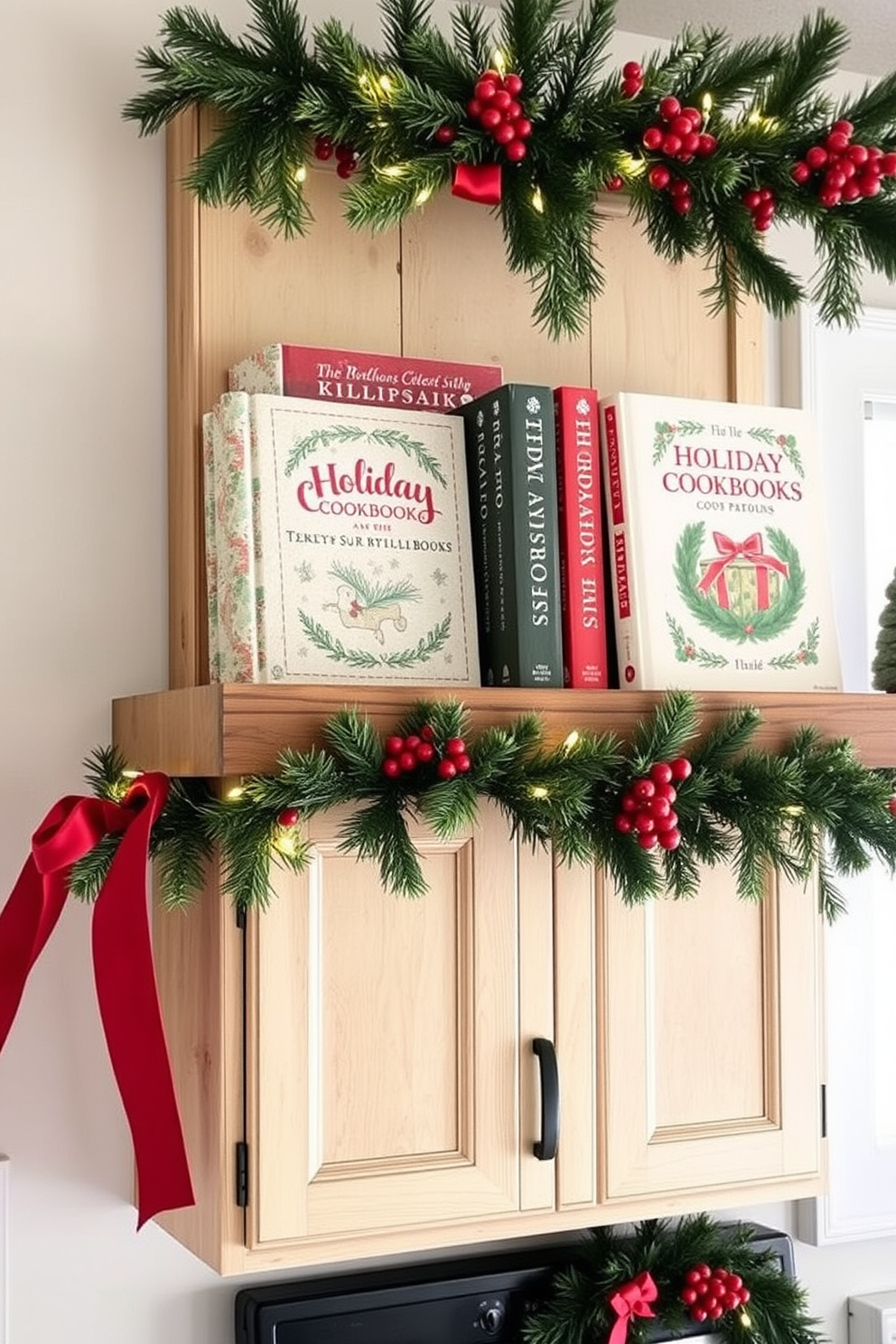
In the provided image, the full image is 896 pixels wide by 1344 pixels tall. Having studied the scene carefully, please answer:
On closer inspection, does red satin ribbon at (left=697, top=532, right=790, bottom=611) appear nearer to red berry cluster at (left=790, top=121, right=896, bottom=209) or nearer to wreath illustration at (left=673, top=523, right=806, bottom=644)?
wreath illustration at (left=673, top=523, right=806, bottom=644)

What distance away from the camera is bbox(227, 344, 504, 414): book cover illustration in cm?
142

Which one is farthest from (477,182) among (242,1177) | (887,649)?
(242,1177)

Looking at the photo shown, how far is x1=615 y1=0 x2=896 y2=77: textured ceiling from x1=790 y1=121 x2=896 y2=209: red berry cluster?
0.98 ft

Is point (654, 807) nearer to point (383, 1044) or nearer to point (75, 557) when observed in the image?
point (383, 1044)

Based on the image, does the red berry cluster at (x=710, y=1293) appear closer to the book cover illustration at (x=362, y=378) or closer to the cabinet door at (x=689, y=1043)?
the cabinet door at (x=689, y=1043)

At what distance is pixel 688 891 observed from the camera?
54.9 inches

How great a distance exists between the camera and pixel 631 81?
141 centimetres

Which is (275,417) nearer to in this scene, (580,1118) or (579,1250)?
(580,1118)

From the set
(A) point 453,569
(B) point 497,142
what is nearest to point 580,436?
(A) point 453,569

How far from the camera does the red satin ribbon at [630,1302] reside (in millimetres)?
1507

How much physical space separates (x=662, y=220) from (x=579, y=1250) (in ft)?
3.52

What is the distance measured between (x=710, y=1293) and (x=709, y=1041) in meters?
0.29

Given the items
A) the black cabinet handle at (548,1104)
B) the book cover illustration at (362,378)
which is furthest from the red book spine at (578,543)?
the black cabinet handle at (548,1104)

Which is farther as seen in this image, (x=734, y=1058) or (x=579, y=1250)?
(x=579, y=1250)
